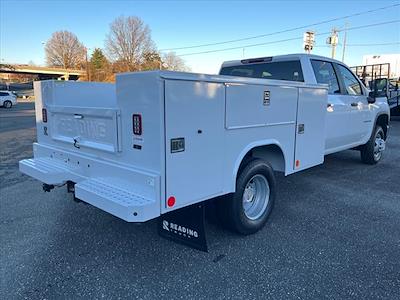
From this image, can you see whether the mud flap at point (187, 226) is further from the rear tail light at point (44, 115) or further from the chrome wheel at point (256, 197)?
the rear tail light at point (44, 115)

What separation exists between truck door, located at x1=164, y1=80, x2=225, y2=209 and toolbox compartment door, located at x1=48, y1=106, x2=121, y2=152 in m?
0.58

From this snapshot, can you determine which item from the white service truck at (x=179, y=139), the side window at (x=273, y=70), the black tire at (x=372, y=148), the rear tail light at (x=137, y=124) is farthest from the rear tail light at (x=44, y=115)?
the black tire at (x=372, y=148)

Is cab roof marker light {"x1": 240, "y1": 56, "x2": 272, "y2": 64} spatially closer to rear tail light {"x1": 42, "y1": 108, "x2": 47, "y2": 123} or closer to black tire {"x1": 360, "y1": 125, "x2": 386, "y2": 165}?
black tire {"x1": 360, "y1": 125, "x2": 386, "y2": 165}

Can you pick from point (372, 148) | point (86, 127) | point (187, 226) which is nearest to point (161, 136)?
point (187, 226)

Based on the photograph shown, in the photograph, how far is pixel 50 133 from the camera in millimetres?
3912

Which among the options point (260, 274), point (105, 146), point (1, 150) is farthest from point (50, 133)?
point (1, 150)

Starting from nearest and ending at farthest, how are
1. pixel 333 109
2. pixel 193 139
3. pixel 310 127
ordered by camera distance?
pixel 193 139 < pixel 310 127 < pixel 333 109

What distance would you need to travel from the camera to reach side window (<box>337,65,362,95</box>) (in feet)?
19.0

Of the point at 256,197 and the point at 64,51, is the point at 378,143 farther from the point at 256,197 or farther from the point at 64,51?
the point at 64,51

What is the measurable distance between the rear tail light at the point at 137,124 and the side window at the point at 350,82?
14.1 feet

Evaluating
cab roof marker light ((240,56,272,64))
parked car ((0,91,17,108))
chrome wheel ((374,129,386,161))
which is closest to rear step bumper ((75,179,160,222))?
cab roof marker light ((240,56,272,64))

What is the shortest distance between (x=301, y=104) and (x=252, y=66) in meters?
1.81

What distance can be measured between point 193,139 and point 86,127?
123 centimetres

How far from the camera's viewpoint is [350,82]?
5988 millimetres
